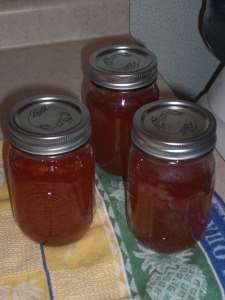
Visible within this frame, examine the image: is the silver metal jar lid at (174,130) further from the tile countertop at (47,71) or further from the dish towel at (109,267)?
the tile countertop at (47,71)

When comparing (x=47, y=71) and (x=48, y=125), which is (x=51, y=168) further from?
(x=47, y=71)

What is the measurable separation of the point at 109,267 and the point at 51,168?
12cm

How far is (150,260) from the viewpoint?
0.57 metres

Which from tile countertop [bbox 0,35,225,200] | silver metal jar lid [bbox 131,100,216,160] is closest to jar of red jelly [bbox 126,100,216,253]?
silver metal jar lid [bbox 131,100,216,160]

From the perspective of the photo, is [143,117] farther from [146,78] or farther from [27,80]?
[27,80]

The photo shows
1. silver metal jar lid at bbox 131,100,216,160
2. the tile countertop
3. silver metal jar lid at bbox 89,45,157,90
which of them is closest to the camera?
silver metal jar lid at bbox 131,100,216,160

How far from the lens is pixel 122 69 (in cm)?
63

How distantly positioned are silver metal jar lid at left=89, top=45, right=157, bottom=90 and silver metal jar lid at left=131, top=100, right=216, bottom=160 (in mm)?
56

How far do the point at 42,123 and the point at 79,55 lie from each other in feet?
1.55

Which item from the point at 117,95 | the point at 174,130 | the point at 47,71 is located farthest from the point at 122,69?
the point at 47,71

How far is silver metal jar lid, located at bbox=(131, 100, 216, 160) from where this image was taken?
20.0 inches

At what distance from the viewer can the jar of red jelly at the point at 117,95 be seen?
2.03 ft

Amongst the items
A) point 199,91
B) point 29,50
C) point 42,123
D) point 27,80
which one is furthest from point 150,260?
point 199,91

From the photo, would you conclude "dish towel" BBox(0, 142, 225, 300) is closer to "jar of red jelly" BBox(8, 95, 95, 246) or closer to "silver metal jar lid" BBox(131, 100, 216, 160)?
"jar of red jelly" BBox(8, 95, 95, 246)
